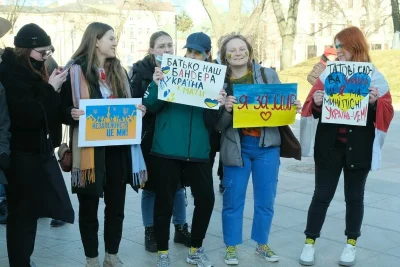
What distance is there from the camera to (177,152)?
458 centimetres

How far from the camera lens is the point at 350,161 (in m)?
4.68

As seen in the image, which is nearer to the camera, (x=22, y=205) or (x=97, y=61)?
(x=22, y=205)

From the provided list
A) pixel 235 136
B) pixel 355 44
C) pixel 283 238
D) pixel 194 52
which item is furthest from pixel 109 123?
pixel 283 238

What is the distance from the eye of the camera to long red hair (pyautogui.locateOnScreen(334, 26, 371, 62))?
4652 millimetres

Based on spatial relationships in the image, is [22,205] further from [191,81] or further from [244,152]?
[244,152]

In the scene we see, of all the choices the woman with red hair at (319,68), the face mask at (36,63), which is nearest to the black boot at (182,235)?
the woman with red hair at (319,68)

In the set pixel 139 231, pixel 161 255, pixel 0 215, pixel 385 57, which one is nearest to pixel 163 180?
pixel 161 255

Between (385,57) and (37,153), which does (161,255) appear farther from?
(385,57)

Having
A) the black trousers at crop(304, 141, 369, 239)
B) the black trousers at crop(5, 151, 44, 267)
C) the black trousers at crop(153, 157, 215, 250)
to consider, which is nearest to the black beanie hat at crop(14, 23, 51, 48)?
the black trousers at crop(5, 151, 44, 267)

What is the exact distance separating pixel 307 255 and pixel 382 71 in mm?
21483

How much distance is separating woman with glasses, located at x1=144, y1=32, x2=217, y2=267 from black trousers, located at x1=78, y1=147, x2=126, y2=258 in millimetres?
329

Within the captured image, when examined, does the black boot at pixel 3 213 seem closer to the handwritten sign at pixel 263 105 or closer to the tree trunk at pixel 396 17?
the handwritten sign at pixel 263 105

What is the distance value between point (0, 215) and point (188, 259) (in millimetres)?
2319

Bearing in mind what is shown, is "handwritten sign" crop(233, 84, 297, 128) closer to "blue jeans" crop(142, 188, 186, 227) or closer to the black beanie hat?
"blue jeans" crop(142, 188, 186, 227)
